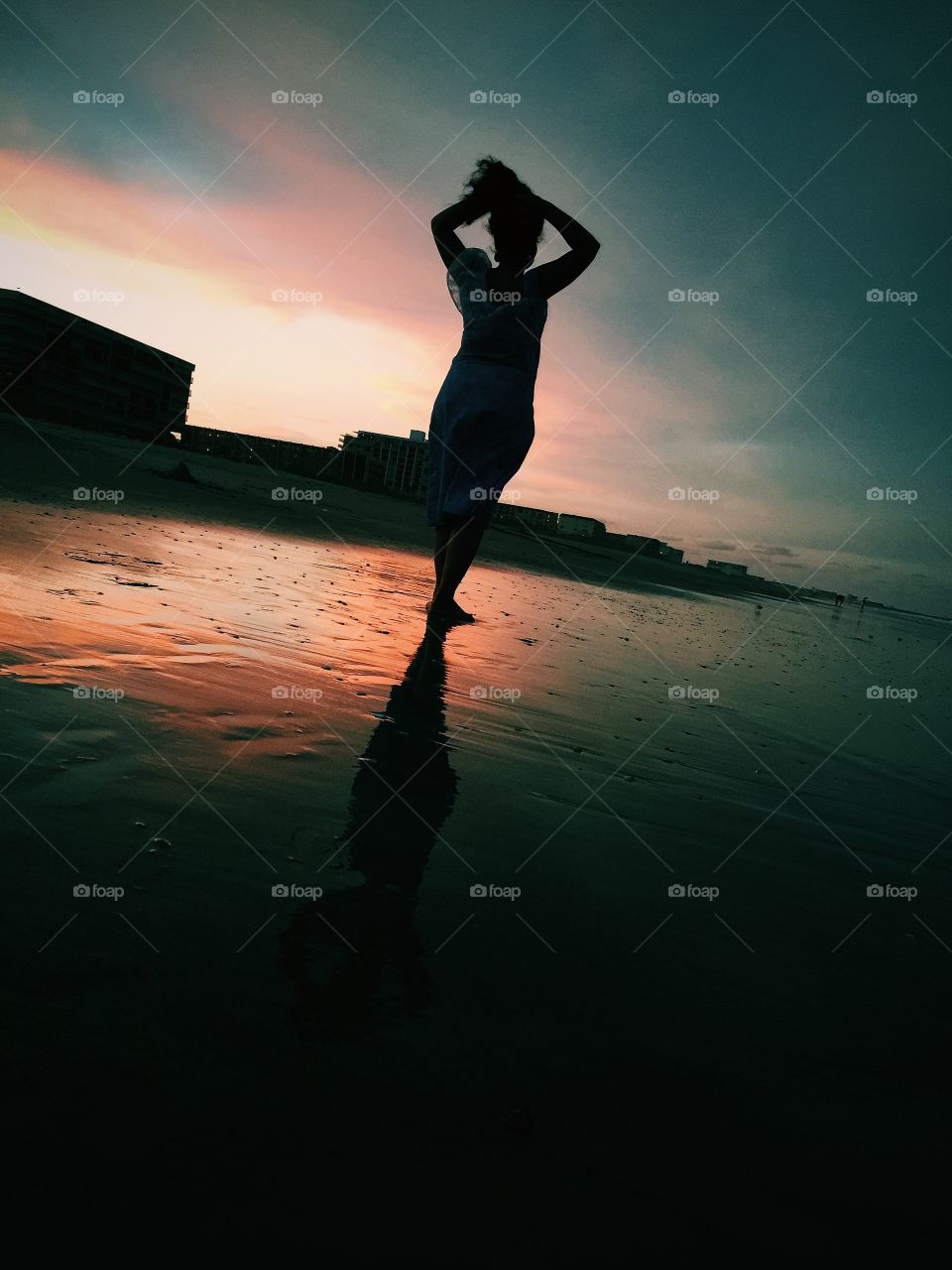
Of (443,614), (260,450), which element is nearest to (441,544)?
(443,614)

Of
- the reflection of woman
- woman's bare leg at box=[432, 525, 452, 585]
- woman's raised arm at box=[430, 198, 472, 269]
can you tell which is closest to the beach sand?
the reflection of woman

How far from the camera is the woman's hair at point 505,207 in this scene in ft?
13.4

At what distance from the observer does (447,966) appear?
51.2 inches

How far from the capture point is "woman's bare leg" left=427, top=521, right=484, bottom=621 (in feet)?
14.8

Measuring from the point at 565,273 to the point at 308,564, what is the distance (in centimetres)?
498

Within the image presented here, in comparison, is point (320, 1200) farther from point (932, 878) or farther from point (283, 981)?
point (932, 878)

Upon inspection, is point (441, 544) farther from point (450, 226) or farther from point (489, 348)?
point (450, 226)

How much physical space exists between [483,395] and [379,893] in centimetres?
355

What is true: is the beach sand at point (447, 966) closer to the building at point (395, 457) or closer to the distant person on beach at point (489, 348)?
the distant person on beach at point (489, 348)

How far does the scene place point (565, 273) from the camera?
4.21 m

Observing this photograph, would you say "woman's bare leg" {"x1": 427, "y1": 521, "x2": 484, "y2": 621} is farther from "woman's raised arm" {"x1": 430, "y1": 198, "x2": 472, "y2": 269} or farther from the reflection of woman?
the reflection of woman

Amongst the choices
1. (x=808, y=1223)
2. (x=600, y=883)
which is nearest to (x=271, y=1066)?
(x=808, y=1223)

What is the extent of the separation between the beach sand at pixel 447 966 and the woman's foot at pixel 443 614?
1447 mm

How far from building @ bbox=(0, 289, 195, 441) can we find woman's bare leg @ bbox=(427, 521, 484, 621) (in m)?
39.0
